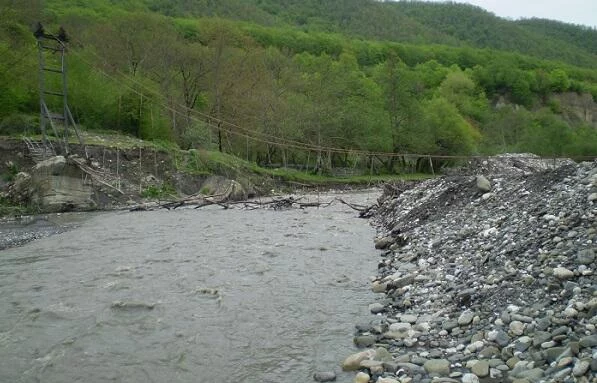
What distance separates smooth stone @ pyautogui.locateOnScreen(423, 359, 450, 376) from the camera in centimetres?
592

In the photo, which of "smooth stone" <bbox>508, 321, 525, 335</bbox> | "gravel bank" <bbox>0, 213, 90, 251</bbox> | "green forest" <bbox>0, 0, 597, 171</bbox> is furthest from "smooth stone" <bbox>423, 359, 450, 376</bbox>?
"green forest" <bbox>0, 0, 597, 171</bbox>

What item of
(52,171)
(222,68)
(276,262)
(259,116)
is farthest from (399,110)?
(276,262)

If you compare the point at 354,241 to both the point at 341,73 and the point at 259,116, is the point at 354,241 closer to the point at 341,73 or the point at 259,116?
the point at 259,116

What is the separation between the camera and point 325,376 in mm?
6402

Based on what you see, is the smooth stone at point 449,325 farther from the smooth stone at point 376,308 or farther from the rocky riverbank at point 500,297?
the smooth stone at point 376,308

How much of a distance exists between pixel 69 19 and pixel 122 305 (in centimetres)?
6299

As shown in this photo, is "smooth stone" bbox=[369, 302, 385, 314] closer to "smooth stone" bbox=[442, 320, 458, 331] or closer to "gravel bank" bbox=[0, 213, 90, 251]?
"smooth stone" bbox=[442, 320, 458, 331]

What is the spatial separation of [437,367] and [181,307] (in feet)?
18.2

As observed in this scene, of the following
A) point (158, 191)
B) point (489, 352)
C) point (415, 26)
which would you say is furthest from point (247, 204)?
point (415, 26)

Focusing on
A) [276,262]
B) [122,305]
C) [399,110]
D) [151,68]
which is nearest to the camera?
[122,305]

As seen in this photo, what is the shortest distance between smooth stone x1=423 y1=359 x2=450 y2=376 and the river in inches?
41.7

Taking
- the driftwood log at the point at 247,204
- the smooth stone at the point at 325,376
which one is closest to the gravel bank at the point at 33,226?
the driftwood log at the point at 247,204

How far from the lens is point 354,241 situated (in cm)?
1741

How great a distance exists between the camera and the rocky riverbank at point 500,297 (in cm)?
565
